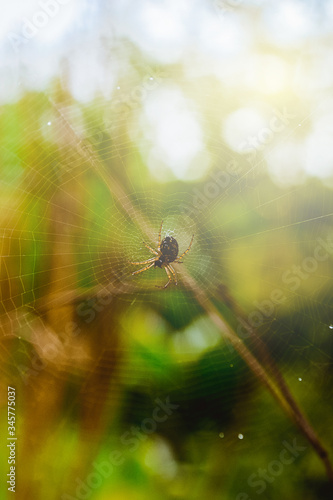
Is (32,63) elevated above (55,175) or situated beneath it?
elevated above

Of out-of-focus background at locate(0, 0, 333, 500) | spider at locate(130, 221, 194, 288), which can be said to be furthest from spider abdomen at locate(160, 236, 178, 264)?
out-of-focus background at locate(0, 0, 333, 500)

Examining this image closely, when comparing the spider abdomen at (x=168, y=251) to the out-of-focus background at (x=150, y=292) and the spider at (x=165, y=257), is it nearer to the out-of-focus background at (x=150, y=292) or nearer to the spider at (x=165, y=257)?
the spider at (x=165, y=257)

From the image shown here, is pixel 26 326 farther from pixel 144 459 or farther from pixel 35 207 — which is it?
pixel 144 459

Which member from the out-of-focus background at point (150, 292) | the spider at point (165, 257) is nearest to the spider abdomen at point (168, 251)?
the spider at point (165, 257)

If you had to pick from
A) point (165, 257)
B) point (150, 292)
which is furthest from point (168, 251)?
point (150, 292)

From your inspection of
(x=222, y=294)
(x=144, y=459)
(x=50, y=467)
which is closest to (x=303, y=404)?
(x=222, y=294)

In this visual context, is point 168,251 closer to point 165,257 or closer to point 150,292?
point 165,257

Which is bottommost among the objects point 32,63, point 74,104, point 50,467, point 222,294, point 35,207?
point 50,467

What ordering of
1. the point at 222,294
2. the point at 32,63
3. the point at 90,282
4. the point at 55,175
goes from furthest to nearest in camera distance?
the point at 222,294, the point at 90,282, the point at 55,175, the point at 32,63
